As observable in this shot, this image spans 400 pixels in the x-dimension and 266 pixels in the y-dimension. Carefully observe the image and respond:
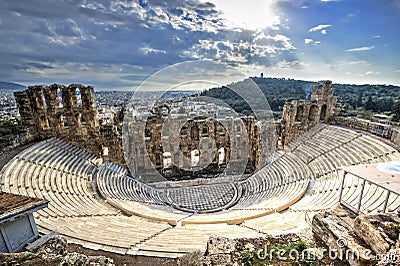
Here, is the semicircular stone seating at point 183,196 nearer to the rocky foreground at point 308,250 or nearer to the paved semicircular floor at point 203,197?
the paved semicircular floor at point 203,197

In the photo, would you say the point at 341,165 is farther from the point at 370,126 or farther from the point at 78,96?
the point at 78,96

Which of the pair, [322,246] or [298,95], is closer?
[322,246]

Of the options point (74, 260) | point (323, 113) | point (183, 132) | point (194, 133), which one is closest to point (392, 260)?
point (74, 260)

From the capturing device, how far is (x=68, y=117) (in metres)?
17.0

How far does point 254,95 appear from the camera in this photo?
22156mm

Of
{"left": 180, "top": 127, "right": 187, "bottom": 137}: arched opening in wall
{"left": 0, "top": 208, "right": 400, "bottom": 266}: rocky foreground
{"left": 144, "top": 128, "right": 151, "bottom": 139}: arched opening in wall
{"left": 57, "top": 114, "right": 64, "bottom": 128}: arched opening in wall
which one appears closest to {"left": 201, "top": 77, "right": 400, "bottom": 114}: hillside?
{"left": 180, "top": 127, "right": 187, "bottom": 137}: arched opening in wall

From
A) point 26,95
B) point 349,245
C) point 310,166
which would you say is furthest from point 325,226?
point 26,95

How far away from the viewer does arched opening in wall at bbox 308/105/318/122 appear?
19.7 metres

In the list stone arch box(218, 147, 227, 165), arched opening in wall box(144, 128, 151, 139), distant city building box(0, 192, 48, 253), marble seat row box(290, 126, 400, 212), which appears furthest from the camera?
stone arch box(218, 147, 227, 165)

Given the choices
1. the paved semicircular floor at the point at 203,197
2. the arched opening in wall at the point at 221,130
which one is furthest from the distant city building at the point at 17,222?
the arched opening in wall at the point at 221,130

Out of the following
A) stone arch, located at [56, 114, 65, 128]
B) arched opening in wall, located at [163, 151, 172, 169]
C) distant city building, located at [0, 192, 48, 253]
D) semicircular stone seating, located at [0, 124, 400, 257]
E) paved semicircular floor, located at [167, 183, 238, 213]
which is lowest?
paved semicircular floor, located at [167, 183, 238, 213]

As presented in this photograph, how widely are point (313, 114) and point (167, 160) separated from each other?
1560 centimetres

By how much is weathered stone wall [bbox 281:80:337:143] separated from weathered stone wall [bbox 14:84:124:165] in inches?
632

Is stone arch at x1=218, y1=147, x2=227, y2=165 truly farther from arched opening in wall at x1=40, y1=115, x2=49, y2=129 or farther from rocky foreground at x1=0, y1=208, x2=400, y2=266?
rocky foreground at x1=0, y1=208, x2=400, y2=266
